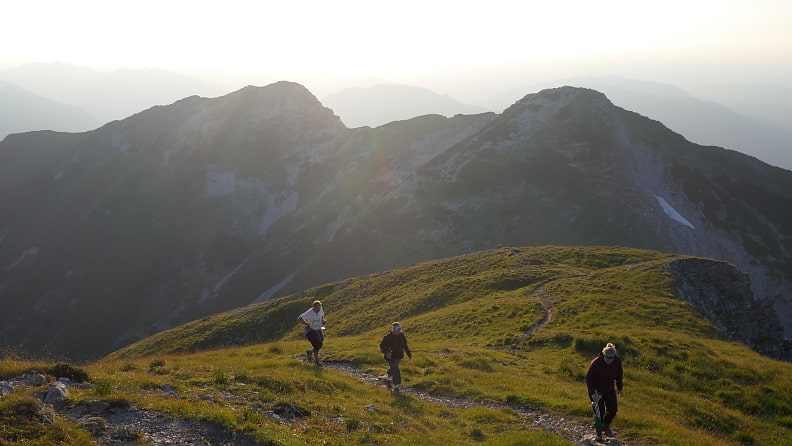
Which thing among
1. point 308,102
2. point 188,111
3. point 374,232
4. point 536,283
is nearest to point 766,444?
point 536,283

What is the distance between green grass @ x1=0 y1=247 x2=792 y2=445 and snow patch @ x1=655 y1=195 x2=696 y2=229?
52.0 metres

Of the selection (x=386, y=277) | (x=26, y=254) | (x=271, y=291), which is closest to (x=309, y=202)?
(x=271, y=291)

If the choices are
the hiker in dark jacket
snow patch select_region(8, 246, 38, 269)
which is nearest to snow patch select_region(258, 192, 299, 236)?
snow patch select_region(8, 246, 38, 269)

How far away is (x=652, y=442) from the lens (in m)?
13.6

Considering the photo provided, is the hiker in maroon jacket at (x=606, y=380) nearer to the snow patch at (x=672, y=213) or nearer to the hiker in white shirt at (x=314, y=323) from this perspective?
the hiker in white shirt at (x=314, y=323)

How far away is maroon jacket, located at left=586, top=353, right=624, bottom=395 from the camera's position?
46.4 ft

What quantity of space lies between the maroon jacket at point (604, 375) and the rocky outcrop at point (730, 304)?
23.3 m

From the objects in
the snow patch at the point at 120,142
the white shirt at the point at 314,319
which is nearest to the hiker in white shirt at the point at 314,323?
the white shirt at the point at 314,319

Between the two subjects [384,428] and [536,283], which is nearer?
[384,428]

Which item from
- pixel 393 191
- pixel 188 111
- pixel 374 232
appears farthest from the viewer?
pixel 188 111

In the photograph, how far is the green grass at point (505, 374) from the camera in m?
13.9

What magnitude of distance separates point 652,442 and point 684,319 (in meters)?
18.7

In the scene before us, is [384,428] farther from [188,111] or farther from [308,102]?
[188,111]

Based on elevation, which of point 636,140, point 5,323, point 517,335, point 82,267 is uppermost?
point 636,140
